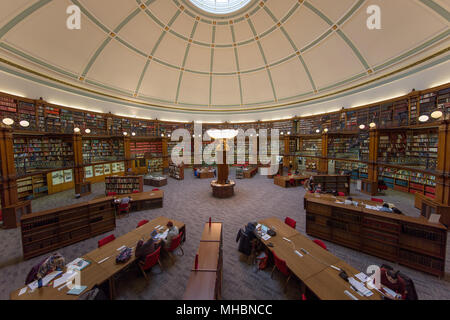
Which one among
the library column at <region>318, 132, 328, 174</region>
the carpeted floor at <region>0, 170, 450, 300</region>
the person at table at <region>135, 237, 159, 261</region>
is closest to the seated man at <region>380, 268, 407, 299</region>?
the carpeted floor at <region>0, 170, 450, 300</region>

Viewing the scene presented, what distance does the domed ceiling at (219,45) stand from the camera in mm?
8195

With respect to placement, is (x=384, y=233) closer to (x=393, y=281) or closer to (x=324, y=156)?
(x=393, y=281)

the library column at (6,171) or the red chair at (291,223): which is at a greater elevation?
the library column at (6,171)

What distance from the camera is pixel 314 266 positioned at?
3121 millimetres

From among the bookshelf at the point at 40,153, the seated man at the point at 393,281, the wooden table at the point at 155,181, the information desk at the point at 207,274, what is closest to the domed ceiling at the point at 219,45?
the bookshelf at the point at 40,153

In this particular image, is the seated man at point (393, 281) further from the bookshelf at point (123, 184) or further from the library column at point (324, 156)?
the library column at point (324, 156)

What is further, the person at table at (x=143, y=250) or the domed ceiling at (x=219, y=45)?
the domed ceiling at (x=219, y=45)

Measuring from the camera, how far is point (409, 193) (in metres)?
9.52

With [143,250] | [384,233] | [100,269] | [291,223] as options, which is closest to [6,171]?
[100,269]

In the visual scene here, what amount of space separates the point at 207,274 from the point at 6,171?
8713 millimetres

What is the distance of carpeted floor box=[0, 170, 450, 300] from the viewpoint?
135 inches

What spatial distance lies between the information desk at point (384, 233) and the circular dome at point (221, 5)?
13826mm

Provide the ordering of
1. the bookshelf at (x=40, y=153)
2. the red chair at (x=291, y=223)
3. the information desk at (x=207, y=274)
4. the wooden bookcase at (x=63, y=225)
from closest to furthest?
the information desk at (x=207, y=274)
the wooden bookcase at (x=63, y=225)
the red chair at (x=291, y=223)
the bookshelf at (x=40, y=153)

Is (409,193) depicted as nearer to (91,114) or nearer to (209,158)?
(209,158)
